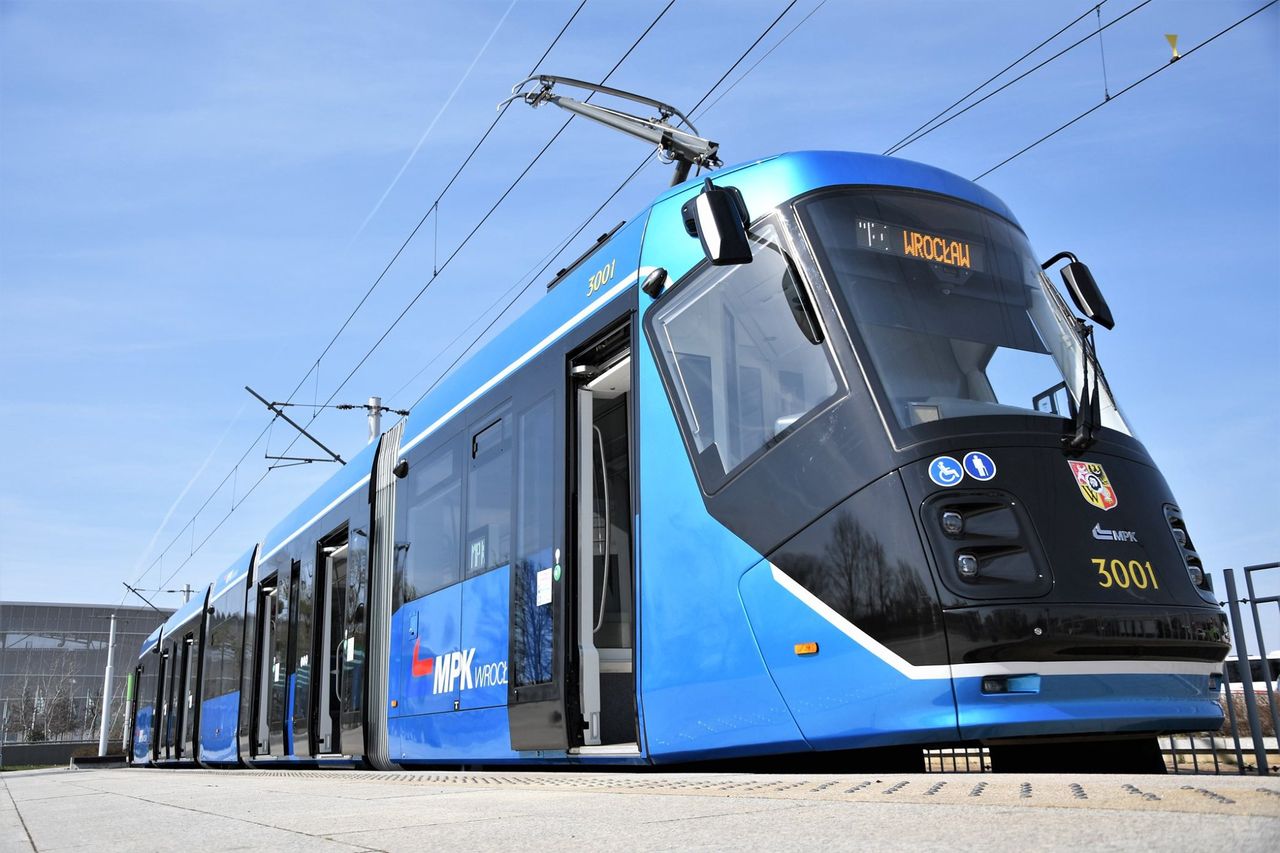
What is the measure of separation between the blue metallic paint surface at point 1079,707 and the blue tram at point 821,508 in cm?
1

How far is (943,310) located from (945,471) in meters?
1.00

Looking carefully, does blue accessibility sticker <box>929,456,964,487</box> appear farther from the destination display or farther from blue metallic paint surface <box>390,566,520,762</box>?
blue metallic paint surface <box>390,566,520,762</box>

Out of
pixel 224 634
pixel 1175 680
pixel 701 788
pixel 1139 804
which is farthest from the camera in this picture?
pixel 224 634

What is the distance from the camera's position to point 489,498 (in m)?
7.93

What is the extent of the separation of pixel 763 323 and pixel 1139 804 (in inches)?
125

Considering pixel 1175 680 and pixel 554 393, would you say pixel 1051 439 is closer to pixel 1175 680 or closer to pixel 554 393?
pixel 1175 680

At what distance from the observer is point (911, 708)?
4.44 metres

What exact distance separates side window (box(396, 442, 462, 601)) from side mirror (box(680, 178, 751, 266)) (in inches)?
144

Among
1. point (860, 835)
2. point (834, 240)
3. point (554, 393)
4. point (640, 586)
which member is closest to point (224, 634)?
point (554, 393)

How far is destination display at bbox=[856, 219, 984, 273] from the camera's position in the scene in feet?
18.1

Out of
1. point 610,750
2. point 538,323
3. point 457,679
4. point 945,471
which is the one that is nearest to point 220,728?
point 457,679

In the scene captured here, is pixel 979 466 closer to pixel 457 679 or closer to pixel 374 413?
pixel 457 679

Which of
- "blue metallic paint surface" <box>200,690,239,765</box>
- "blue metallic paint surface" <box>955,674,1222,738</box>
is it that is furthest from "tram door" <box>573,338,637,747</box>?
"blue metallic paint surface" <box>200,690,239,765</box>

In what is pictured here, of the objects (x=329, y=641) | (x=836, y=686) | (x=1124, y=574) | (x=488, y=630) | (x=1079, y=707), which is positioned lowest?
(x=1079, y=707)
